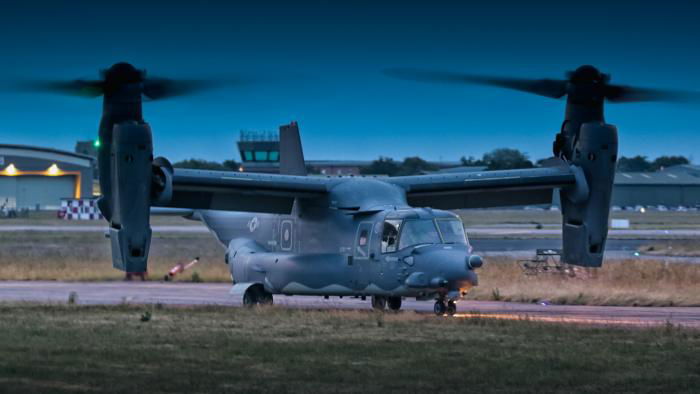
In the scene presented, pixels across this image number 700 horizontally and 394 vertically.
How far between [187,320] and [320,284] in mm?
4139

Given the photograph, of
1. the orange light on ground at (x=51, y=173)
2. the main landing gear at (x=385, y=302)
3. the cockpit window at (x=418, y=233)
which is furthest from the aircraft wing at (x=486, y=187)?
the orange light on ground at (x=51, y=173)

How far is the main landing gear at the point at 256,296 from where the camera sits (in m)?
27.7

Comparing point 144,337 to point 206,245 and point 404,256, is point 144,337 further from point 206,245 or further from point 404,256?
point 206,245

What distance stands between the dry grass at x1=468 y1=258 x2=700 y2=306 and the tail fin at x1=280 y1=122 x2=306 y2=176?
→ 20.3 feet

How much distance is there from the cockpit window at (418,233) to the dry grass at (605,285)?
7.13 m

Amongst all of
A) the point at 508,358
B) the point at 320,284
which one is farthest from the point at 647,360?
the point at 320,284

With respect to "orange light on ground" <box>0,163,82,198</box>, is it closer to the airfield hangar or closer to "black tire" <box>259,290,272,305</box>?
the airfield hangar

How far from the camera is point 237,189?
26.0m

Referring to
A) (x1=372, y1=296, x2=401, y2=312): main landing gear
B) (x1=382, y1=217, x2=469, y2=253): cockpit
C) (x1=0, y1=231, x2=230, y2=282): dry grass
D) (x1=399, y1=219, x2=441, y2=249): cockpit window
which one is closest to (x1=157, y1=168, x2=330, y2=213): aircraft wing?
Answer: (x1=382, y1=217, x2=469, y2=253): cockpit

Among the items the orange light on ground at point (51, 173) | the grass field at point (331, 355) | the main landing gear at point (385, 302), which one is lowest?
the grass field at point (331, 355)

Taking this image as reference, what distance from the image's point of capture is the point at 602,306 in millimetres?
28766

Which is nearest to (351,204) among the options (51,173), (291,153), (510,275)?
(291,153)

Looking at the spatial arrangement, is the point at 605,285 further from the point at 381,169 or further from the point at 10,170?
the point at 10,170

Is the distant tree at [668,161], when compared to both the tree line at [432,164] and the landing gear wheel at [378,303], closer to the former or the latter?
the tree line at [432,164]
